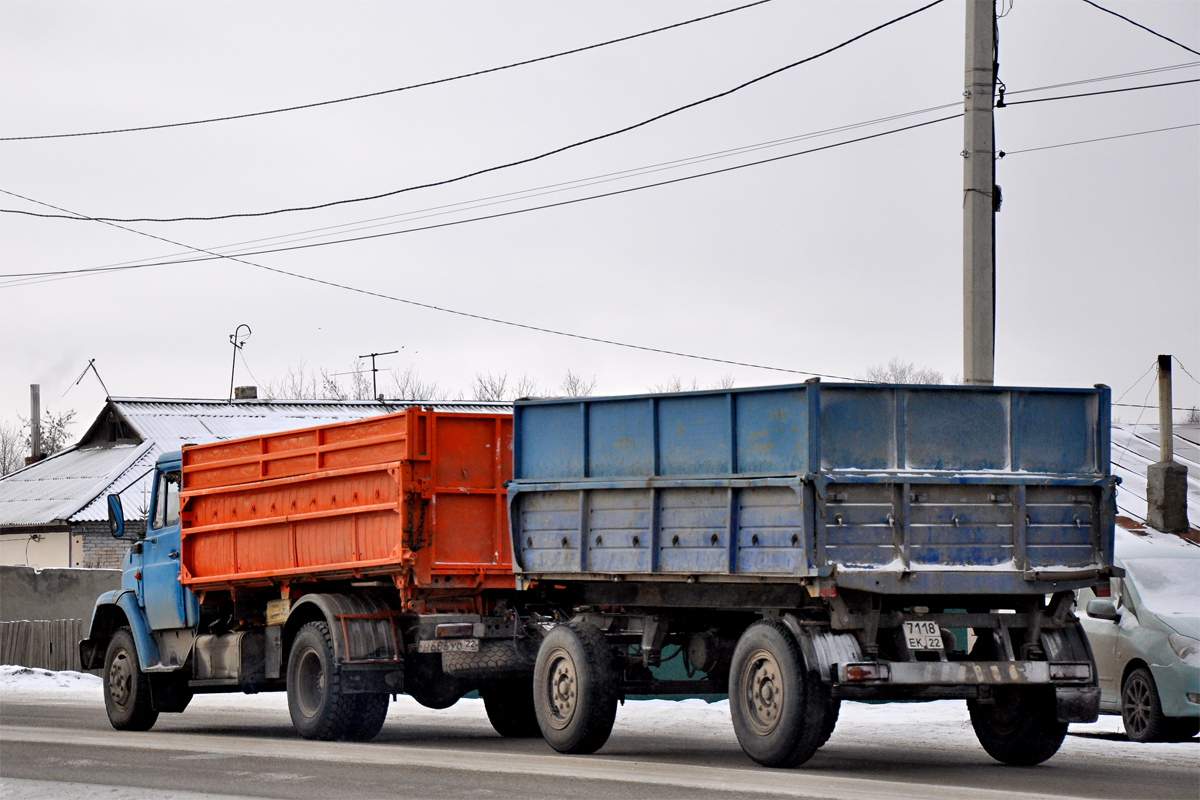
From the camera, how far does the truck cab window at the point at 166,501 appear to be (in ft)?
53.8

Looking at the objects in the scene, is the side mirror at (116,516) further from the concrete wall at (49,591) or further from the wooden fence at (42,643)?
the concrete wall at (49,591)

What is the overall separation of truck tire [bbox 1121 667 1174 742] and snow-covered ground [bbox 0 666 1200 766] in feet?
0.57

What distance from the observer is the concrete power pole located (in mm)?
14031

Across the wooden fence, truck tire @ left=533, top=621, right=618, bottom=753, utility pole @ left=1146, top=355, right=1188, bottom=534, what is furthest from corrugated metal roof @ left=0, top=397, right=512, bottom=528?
Result: truck tire @ left=533, top=621, right=618, bottom=753

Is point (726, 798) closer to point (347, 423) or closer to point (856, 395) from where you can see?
point (856, 395)

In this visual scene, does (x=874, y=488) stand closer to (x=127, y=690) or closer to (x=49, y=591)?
(x=127, y=690)

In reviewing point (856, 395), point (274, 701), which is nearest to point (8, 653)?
point (274, 701)

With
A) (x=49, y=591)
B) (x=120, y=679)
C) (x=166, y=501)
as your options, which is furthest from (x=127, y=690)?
(x=49, y=591)

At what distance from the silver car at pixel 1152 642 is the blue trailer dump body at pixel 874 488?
9.27ft

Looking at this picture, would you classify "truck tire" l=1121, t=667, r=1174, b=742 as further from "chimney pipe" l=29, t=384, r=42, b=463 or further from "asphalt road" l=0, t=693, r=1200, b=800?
"chimney pipe" l=29, t=384, r=42, b=463

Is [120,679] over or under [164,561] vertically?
under

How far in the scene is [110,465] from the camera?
4588 centimetres

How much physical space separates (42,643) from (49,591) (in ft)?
6.84

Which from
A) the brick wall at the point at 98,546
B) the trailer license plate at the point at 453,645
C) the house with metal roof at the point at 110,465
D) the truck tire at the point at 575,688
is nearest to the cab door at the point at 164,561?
the trailer license plate at the point at 453,645
